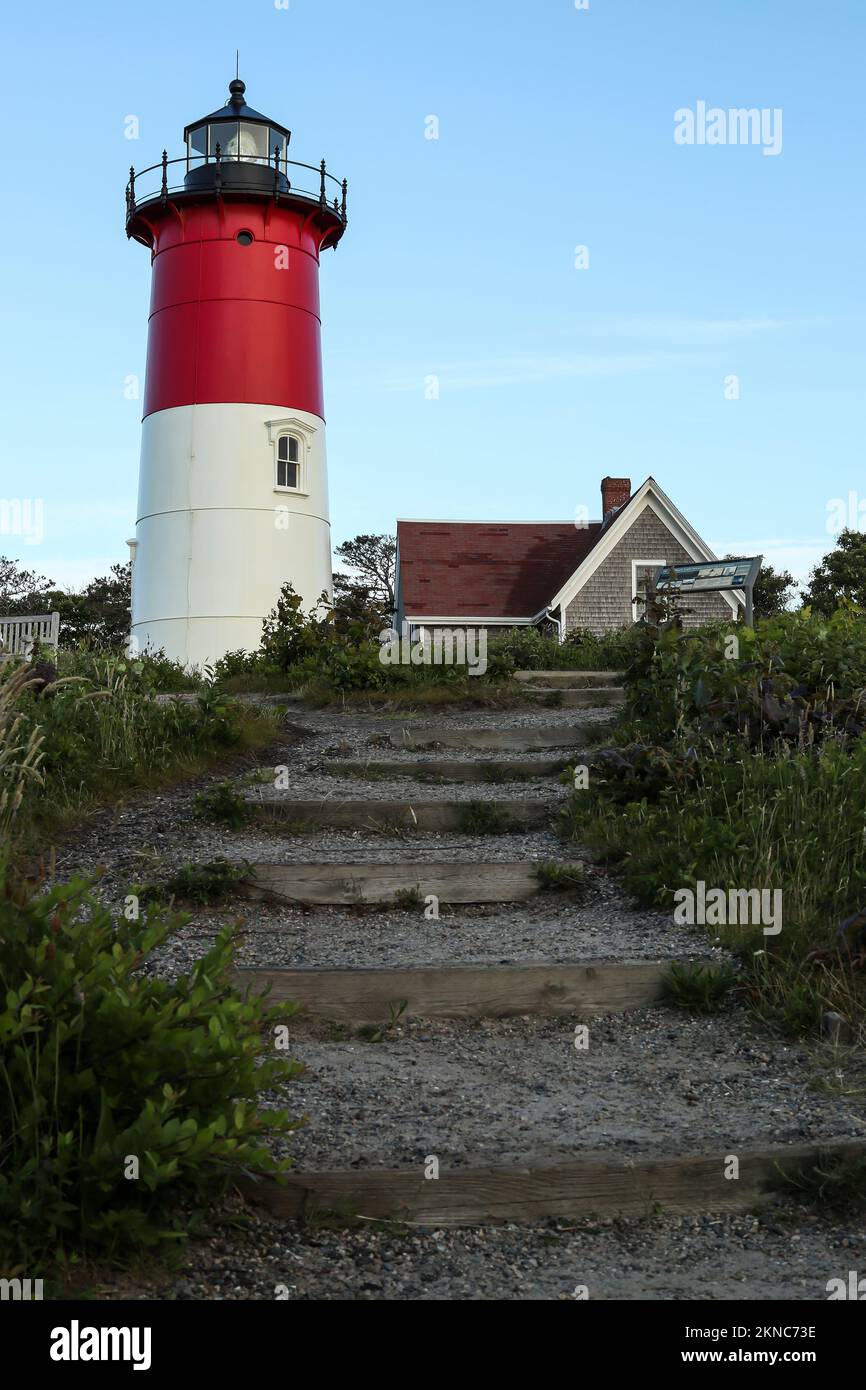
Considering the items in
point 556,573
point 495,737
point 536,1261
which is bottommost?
point 536,1261

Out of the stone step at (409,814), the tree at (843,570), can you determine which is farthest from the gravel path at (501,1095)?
the tree at (843,570)

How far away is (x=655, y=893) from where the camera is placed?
5.52 m

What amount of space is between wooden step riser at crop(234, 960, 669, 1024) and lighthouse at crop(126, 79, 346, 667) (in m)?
15.2

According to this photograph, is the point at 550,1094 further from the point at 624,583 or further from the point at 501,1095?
the point at 624,583

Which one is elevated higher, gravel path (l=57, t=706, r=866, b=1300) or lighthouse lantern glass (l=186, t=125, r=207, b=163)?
lighthouse lantern glass (l=186, t=125, r=207, b=163)

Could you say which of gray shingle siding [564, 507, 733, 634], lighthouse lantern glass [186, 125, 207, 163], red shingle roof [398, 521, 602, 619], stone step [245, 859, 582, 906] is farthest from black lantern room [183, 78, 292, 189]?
stone step [245, 859, 582, 906]

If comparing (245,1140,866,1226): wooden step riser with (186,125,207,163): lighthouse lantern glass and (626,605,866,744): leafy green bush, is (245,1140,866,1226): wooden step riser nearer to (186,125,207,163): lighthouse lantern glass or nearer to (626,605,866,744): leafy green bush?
(626,605,866,744): leafy green bush

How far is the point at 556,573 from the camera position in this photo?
1053 inches

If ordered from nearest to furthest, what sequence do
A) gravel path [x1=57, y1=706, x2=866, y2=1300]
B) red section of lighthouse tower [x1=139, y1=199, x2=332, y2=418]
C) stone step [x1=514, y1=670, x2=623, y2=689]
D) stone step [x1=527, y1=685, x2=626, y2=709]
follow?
gravel path [x1=57, y1=706, x2=866, y2=1300], stone step [x1=527, y1=685, x2=626, y2=709], stone step [x1=514, y1=670, x2=623, y2=689], red section of lighthouse tower [x1=139, y1=199, x2=332, y2=418]

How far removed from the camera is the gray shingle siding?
25261 mm

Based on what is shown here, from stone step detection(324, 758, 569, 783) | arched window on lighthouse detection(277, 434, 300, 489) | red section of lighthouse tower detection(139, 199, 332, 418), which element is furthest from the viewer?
arched window on lighthouse detection(277, 434, 300, 489)

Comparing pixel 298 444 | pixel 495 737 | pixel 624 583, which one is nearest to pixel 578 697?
pixel 495 737

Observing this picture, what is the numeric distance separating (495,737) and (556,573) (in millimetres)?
18393
